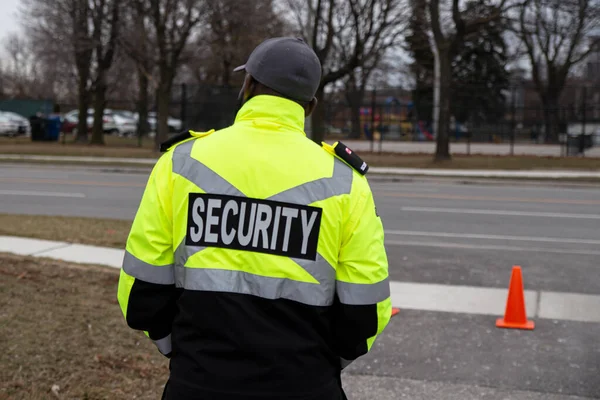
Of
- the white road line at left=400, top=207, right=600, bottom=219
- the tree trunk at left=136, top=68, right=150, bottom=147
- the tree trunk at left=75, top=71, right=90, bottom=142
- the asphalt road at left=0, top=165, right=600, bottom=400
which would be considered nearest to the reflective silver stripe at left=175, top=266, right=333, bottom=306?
the asphalt road at left=0, top=165, right=600, bottom=400

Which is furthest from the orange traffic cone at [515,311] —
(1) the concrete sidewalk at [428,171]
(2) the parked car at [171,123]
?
(2) the parked car at [171,123]

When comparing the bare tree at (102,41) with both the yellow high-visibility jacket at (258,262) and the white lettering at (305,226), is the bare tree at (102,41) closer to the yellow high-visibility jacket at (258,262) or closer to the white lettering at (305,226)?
the yellow high-visibility jacket at (258,262)

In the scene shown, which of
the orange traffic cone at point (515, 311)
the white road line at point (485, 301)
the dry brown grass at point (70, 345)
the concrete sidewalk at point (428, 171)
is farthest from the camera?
the concrete sidewalk at point (428, 171)

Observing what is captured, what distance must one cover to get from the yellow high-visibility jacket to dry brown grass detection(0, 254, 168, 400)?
2303 millimetres

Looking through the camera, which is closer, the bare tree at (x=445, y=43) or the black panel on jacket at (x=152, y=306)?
the black panel on jacket at (x=152, y=306)

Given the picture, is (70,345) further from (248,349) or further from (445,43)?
(445,43)

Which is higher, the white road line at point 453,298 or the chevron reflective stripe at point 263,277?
the chevron reflective stripe at point 263,277

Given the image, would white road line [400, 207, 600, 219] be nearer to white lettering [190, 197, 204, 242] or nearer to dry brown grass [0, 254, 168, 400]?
dry brown grass [0, 254, 168, 400]

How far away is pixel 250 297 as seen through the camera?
2.31m

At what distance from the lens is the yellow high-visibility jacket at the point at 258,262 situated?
2283 millimetres

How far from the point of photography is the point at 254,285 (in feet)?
7.59

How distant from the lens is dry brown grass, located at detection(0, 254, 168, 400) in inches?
177

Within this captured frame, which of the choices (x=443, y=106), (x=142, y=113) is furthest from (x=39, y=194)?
(x=142, y=113)

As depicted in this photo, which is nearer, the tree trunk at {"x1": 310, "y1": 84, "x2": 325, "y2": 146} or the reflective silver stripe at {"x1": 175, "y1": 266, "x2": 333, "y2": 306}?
the reflective silver stripe at {"x1": 175, "y1": 266, "x2": 333, "y2": 306}
